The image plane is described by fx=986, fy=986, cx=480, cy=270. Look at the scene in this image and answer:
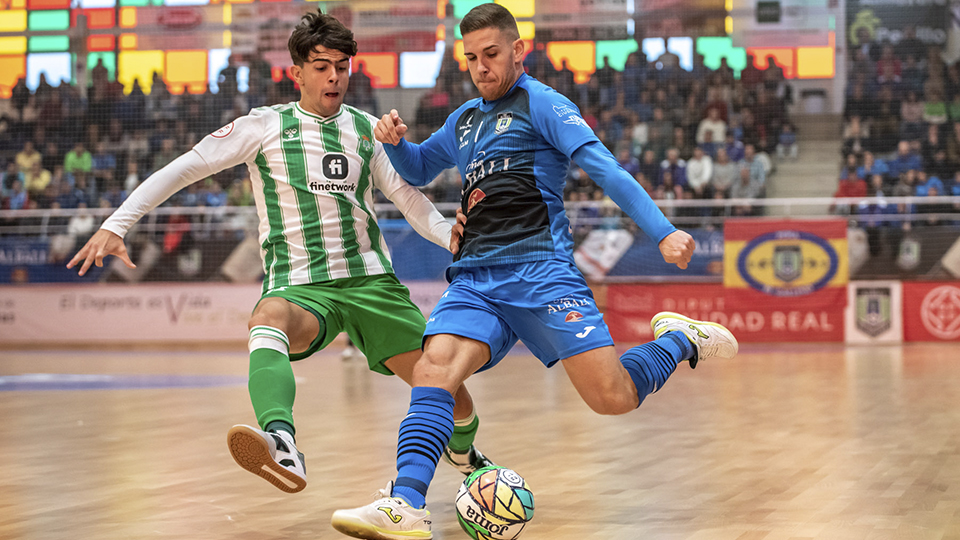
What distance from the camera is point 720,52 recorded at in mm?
17984

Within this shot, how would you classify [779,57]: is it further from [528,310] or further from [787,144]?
[528,310]

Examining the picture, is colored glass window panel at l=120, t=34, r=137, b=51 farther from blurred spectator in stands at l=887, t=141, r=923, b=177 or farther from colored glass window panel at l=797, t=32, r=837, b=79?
blurred spectator in stands at l=887, t=141, r=923, b=177

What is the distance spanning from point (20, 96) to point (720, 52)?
43.1 feet

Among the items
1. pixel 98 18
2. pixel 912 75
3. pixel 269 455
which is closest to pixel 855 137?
pixel 912 75

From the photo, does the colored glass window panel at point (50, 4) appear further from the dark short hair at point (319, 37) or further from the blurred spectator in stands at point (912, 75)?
the dark short hair at point (319, 37)

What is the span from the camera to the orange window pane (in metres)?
19.7

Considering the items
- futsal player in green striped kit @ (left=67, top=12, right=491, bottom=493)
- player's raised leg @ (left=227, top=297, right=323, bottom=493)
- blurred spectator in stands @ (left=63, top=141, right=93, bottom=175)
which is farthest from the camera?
blurred spectator in stands @ (left=63, top=141, right=93, bottom=175)

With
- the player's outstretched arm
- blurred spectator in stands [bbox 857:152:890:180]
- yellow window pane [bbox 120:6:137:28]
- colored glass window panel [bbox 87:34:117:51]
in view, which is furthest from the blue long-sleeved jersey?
colored glass window panel [bbox 87:34:117:51]

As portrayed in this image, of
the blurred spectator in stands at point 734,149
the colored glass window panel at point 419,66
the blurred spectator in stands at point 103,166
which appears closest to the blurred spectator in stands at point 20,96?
the blurred spectator in stands at point 103,166

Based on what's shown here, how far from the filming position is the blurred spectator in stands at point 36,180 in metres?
16.9

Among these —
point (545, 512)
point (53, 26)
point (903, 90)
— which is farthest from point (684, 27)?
point (545, 512)

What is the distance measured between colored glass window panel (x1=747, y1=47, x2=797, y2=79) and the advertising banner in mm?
5486

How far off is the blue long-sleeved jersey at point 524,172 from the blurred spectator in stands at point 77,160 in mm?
15002

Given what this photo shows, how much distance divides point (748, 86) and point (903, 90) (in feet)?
8.16
